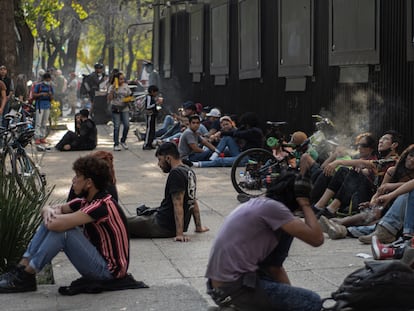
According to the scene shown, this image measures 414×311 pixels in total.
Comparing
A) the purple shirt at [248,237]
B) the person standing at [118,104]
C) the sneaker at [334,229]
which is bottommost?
the sneaker at [334,229]

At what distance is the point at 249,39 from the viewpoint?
731 inches

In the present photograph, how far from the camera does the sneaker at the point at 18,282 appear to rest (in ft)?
23.5

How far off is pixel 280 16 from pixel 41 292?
33.3 ft

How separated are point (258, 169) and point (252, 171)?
0.29ft

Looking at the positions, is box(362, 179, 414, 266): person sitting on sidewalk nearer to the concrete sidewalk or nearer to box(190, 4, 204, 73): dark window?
the concrete sidewalk

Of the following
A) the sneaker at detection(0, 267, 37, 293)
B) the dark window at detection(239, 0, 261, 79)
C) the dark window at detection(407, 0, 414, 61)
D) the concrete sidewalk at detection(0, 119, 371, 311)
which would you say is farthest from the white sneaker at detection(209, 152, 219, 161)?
the sneaker at detection(0, 267, 37, 293)

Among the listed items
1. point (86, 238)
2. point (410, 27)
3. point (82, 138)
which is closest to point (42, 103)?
point (82, 138)

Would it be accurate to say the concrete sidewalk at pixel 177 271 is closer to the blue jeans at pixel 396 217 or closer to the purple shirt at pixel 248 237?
the blue jeans at pixel 396 217

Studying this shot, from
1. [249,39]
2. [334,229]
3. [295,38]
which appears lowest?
[334,229]

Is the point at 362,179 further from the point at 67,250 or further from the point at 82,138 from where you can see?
Answer: the point at 82,138

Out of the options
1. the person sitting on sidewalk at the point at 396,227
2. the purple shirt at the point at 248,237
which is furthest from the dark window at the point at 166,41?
the purple shirt at the point at 248,237

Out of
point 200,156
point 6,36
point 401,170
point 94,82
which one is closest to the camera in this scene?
point 401,170

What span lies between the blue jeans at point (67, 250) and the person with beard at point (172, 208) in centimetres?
221

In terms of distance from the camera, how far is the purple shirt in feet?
18.1
